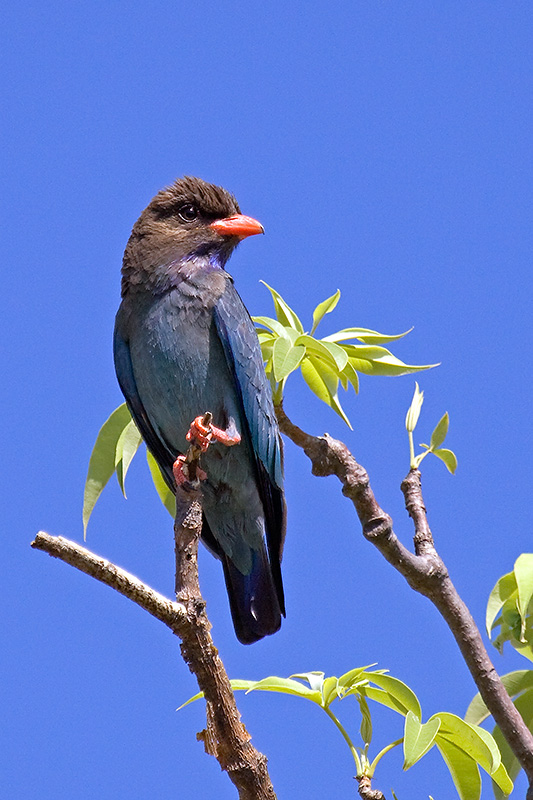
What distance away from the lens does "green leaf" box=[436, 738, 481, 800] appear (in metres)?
3.67

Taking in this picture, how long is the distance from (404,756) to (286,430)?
6.78ft

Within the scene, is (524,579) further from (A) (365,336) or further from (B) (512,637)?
(A) (365,336)

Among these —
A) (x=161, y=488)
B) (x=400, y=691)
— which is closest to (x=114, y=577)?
(x=400, y=691)

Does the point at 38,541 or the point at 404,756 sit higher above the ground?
the point at 38,541

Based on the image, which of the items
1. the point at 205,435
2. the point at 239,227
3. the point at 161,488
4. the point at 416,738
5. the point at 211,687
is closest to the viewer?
the point at 416,738

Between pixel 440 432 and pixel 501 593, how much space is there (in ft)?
3.23

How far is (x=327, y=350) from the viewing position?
4.44m

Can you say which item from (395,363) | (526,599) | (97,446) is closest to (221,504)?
(97,446)

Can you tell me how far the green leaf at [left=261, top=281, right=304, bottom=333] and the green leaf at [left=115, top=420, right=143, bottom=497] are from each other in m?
0.96

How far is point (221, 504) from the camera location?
6.00 m

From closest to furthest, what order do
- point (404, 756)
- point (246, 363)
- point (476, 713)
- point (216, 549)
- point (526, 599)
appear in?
1. point (404, 756)
2. point (526, 599)
3. point (476, 713)
4. point (246, 363)
5. point (216, 549)

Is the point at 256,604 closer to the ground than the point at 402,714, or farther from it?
farther from it

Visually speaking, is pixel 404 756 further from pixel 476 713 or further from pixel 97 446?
pixel 97 446

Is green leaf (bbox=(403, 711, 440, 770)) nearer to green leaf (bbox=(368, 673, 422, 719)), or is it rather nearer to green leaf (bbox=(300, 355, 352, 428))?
green leaf (bbox=(368, 673, 422, 719))
